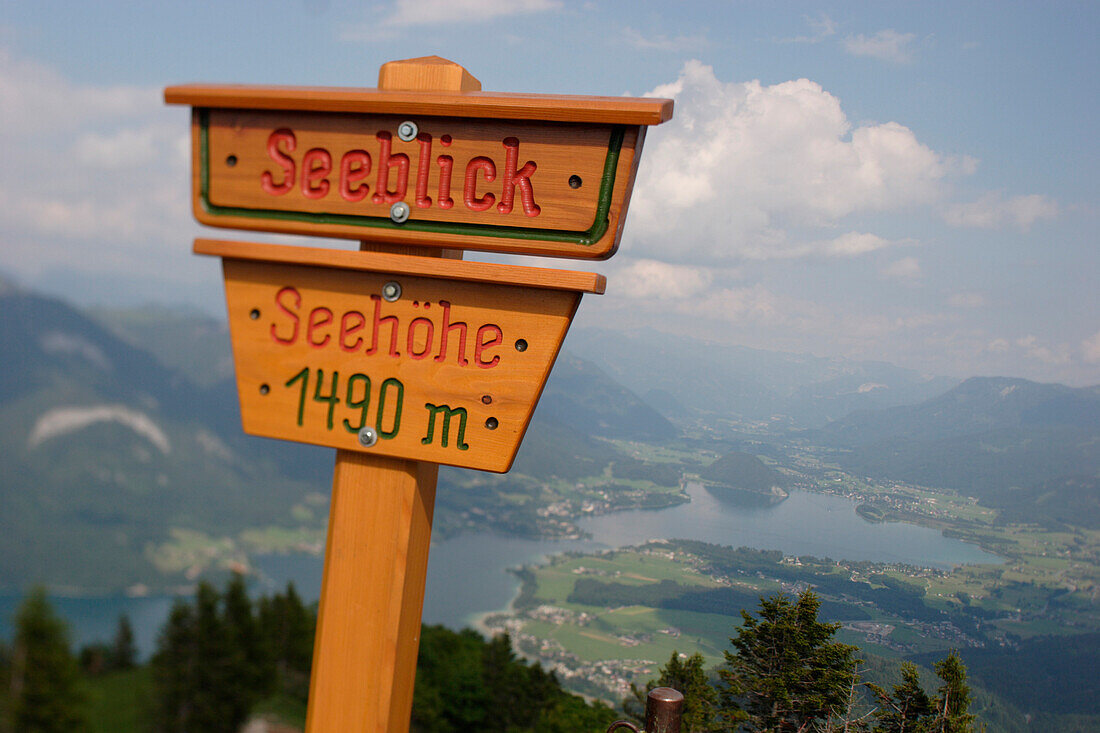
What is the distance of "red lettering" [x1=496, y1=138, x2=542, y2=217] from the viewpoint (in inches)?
76.9

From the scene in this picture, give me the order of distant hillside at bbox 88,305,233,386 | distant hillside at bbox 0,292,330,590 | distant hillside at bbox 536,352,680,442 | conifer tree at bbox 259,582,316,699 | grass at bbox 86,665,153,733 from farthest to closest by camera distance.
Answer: distant hillside at bbox 88,305,233,386 < distant hillside at bbox 536,352,680,442 < distant hillside at bbox 0,292,330,590 < grass at bbox 86,665,153,733 < conifer tree at bbox 259,582,316,699

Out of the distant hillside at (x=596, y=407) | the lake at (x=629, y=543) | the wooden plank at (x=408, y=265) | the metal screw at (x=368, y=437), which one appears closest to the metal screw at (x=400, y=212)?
the wooden plank at (x=408, y=265)

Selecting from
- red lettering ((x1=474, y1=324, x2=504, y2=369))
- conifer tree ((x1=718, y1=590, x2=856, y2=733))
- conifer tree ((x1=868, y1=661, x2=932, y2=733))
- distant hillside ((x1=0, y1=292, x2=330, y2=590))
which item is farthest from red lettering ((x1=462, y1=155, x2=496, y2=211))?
distant hillside ((x1=0, y1=292, x2=330, y2=590))

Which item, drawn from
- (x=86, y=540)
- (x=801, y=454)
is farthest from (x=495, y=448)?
(x=86, y=540)

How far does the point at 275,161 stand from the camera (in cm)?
214

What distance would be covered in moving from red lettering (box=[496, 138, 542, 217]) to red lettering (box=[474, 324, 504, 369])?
13.4 inches

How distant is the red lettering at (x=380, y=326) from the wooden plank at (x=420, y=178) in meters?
0.20

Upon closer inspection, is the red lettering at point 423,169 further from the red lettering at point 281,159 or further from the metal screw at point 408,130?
the red lettering at point 281,159

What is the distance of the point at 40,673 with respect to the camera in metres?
19.7

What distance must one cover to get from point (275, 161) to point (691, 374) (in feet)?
303

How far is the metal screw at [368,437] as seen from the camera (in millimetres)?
2115

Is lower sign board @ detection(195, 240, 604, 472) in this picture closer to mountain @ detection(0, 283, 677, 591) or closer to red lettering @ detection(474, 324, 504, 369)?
red lettering @ detection(474, 324, 504, 369)

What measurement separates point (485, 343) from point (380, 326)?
332mm

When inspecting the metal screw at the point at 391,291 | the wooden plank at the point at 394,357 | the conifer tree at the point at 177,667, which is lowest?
the conifer tree at the point at 177,667
